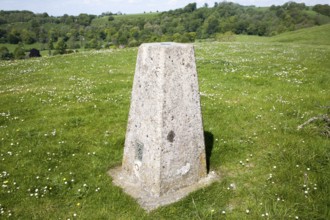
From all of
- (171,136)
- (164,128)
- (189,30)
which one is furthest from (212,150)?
(189,30)

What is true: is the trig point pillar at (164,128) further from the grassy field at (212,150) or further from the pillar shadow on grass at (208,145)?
the pillar shadow on grass at (208,145)

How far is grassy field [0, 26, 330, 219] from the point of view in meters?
5.28

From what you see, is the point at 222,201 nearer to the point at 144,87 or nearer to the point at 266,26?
the point at 144,87

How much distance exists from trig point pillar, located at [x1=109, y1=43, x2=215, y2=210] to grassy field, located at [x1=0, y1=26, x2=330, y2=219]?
45 cm

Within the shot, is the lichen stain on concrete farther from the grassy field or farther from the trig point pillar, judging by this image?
the grassy field

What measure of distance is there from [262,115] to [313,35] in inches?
1627

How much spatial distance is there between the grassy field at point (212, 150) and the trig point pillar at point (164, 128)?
0.45 meters

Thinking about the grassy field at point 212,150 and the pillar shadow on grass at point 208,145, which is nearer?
the grassy field at point 212,150

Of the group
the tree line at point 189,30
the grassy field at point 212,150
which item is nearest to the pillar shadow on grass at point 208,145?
the grassy field at point 212,150

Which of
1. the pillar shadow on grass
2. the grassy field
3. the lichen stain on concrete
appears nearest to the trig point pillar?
the lichen stain on concrete

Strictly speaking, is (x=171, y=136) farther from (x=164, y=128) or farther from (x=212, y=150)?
(x=212, y=150)

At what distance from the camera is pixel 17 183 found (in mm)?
6219

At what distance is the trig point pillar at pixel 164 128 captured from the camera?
523 centimetres

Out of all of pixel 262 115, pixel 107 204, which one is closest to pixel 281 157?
pixel 262 115
